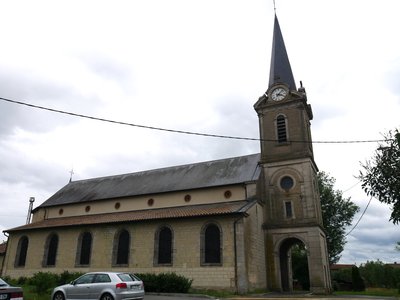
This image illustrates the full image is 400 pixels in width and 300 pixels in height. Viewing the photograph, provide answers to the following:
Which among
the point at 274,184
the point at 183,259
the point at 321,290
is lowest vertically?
the point at 321,290

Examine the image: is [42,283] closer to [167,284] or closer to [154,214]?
[167,284]

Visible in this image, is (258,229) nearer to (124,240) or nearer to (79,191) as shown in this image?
(124,240)

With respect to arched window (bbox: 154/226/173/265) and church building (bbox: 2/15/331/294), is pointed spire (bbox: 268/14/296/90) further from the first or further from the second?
arched window (bbox: 154/226/173/265)

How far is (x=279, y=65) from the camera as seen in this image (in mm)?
32000

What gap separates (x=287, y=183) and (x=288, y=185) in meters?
0.18

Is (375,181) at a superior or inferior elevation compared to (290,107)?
inferior

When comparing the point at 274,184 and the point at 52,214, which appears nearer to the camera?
the point at 274,184

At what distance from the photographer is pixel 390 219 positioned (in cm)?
1695

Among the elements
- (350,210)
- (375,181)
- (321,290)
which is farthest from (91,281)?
(350,210)

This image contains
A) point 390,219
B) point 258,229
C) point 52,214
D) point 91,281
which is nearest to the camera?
point 91,281

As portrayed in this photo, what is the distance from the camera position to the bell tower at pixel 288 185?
81.9ft

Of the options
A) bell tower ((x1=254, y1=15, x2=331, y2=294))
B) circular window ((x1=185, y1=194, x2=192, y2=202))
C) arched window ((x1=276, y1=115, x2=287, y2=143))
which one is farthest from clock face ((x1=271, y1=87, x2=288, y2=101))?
circular window ((x1=185, y1=194, x2=192, y2=202))

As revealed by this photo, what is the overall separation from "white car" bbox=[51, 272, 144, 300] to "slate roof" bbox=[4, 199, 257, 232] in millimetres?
10882

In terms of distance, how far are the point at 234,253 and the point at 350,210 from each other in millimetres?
23215
